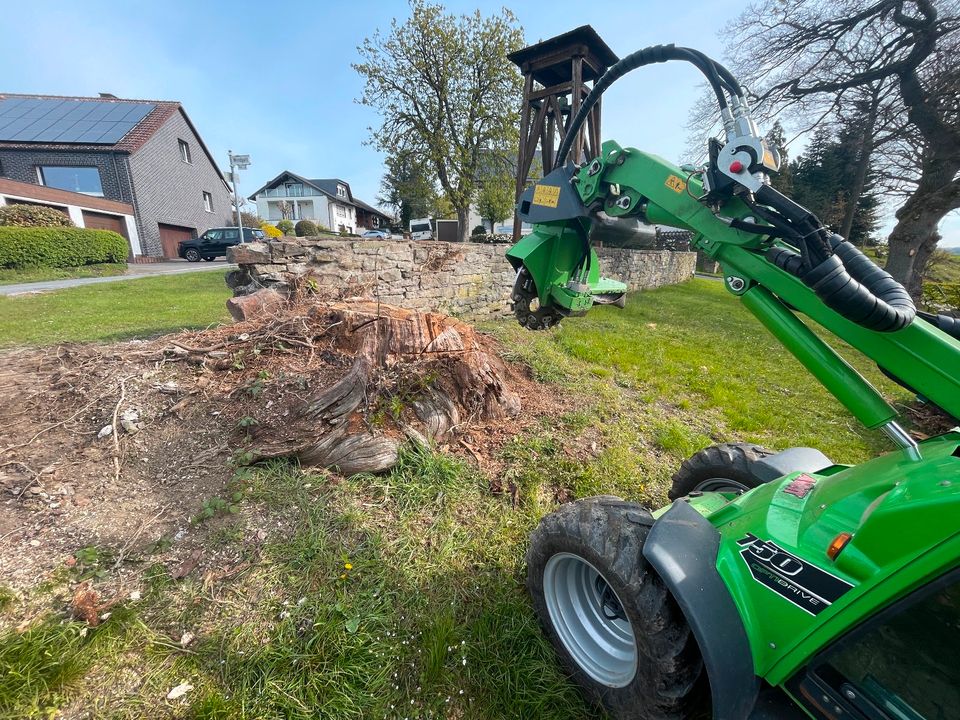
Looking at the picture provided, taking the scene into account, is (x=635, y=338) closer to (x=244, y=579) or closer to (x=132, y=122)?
(x=244, y=579)

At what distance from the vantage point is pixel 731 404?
4.85m

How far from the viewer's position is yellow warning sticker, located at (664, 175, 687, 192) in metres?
1.65

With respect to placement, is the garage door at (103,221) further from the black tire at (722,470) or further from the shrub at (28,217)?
the black tire at (722,470)

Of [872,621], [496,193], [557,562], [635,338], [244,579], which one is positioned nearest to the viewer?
[872,621]

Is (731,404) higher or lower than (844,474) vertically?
lower

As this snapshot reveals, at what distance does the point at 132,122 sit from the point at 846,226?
37.3m

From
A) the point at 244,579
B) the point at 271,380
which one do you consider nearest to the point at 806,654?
the point at 244,579

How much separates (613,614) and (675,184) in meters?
Answer: 1.88

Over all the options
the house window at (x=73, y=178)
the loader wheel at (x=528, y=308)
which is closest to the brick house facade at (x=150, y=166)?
the house window at (x=73, y=178)

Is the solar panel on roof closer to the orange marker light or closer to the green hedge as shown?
the green hedge

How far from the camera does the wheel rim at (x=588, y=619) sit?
1812 millimetres

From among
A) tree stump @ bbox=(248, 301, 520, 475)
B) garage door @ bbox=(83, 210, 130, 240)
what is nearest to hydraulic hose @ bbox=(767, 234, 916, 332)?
tree stump @ bbox=(248, 301, 520, 475)

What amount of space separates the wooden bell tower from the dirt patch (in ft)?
18.2

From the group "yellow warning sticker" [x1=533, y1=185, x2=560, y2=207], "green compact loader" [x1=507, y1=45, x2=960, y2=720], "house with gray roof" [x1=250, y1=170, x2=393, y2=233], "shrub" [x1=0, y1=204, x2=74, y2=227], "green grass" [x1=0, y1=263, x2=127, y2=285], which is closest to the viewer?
"green compact loader" [x1=507, y1=45, x2=960, y2=720]
